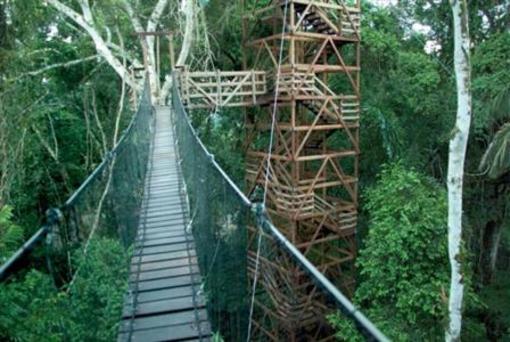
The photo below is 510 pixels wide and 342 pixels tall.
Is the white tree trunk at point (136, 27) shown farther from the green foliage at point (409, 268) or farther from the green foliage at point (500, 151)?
the green foliage at point (500, 151)

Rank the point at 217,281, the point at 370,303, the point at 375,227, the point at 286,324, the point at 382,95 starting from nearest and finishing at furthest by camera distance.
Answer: the point at 217,281, the point at 375,227, the point at 370,303, the point at 286,324, the point at 382,95

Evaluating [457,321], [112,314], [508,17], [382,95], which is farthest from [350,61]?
[112,314]

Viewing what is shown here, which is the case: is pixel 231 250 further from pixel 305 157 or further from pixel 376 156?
pixel 376 156

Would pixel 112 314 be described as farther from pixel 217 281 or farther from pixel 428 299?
pixel 428 299

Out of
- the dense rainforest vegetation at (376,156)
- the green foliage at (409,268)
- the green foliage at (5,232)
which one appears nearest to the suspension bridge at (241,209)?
the dense rainforest vegetation at (376,156)

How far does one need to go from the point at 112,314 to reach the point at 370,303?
4938 millimetres

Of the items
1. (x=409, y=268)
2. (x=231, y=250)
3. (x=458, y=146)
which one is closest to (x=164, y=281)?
(x=231, y=250)

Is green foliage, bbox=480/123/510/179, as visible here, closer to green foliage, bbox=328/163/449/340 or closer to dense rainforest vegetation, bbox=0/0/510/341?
dense rainforest vegetation, bbox=0/0/510/341

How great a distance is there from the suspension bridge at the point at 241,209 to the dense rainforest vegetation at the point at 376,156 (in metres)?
0.46

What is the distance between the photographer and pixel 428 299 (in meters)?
6.39

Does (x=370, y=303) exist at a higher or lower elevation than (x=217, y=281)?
lower

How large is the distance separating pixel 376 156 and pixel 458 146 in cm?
520

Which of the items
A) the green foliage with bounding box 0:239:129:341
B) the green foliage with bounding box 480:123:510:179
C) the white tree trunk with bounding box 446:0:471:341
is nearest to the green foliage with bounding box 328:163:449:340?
the green foliage with bounding box 480:123:510:179

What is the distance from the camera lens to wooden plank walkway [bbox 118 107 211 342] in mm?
2578
